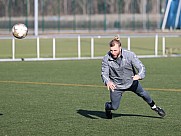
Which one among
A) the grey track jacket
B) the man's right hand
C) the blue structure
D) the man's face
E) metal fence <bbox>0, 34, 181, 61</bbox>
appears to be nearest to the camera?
the man's face

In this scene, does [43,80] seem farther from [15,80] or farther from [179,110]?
[179,110]

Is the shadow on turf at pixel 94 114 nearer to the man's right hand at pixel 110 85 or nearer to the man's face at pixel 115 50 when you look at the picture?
the man's right hand at pixel 110 85

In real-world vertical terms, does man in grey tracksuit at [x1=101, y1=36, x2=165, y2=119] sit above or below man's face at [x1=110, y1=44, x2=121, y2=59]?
below

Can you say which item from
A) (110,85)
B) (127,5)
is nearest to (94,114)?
(110,85)

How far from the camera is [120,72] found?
1146cm

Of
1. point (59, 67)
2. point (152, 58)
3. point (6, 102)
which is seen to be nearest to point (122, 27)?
point (152, 58)

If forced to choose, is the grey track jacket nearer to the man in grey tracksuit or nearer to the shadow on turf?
the man in grey tracksuit

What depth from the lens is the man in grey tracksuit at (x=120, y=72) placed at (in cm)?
1118

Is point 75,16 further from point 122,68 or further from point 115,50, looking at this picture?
point 115,50

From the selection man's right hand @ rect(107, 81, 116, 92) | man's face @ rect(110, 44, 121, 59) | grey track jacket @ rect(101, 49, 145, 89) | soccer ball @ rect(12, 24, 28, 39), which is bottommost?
man's right hand @ rect(107, 81, 116, 92)

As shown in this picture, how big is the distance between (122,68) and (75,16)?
2301 inches

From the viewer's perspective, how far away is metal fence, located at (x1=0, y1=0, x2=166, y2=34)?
61.2 m

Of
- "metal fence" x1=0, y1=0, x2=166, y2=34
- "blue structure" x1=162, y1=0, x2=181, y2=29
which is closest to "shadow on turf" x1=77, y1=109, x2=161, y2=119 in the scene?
"metal fence" x1=0, y1=0, x2=166, y2=34

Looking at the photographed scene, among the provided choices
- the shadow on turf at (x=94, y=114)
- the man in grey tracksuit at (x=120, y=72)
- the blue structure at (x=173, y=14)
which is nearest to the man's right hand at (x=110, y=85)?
the man in grey tracksuit at (x=120, y=72)
